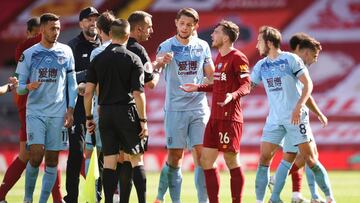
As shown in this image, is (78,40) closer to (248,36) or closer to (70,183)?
(70,183)

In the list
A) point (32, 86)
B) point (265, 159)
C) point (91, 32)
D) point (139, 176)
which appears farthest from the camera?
point (91, 32)

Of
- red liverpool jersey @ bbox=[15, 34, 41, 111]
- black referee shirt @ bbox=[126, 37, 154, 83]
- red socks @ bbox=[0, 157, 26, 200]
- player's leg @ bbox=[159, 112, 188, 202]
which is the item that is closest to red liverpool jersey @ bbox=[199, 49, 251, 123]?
black referee shirt @ bbox=[126, 37, 154, 83]

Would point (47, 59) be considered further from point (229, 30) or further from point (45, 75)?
point (229, 30)

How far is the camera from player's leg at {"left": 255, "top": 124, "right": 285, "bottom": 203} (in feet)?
37.3

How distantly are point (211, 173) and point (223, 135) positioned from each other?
0.43 meters

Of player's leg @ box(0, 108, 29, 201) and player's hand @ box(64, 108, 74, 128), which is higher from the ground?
player's hand @ box(64, 108, 74, 128)

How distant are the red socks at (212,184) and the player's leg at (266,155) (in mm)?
890

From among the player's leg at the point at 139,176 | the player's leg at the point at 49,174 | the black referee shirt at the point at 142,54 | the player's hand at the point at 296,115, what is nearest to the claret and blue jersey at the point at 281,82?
the player's hand at the point at 296,115

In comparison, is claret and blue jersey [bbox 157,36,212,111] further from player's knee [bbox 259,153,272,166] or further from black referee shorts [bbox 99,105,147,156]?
black referee shorts [bbox 99,105,147,156]

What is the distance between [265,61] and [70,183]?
2.65m

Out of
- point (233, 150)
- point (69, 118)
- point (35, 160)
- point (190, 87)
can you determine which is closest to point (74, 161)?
point (35, 160)

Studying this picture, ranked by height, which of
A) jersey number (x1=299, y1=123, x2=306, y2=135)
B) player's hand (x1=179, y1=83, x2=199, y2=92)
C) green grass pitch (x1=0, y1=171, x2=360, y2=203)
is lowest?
green grass pitch (x1=0, y1=171, x2=360, y2=203)

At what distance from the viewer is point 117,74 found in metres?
10.0

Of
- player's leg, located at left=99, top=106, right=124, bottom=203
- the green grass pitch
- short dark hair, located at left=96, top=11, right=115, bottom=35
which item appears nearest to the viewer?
player's leg, located at left=99, top=106, right=124, bottom=203
